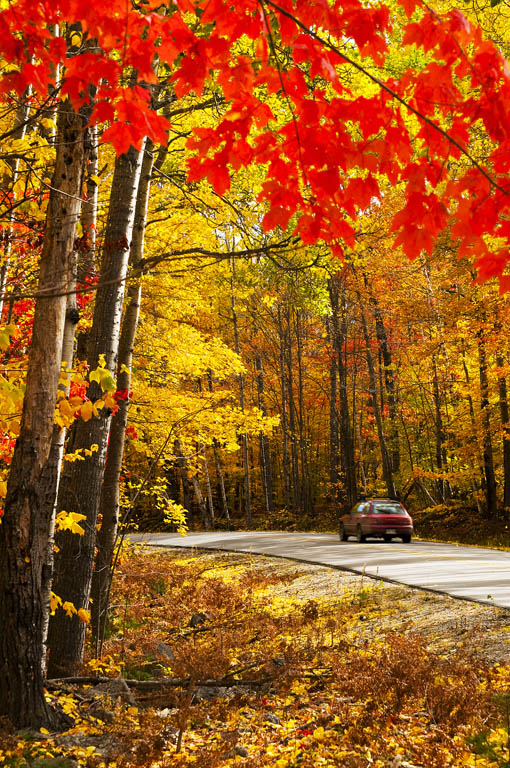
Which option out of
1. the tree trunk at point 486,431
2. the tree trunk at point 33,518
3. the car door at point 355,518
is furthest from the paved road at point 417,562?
the tree trunk at point 33,518

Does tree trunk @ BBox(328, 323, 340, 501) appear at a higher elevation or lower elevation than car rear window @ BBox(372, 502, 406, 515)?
higher

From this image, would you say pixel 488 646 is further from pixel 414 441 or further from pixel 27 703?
pixel 414 441

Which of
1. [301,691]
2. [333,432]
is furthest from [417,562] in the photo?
[333,432]

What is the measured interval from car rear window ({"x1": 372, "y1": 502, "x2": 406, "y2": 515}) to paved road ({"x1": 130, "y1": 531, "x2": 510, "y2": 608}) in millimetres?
1682

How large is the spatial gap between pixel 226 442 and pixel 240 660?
930cm

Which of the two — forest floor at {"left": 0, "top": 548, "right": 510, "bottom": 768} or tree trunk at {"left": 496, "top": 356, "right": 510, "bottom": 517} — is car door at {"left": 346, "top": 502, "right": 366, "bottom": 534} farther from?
forest floor at {"left": 0, "top": 548, "right": 510, "bottom": 768}

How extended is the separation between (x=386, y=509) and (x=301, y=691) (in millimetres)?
14527

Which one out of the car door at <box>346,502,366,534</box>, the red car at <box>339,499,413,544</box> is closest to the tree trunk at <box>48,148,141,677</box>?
the red car at <box>339,499,413,544</box>

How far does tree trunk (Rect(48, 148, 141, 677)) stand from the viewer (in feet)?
21.9

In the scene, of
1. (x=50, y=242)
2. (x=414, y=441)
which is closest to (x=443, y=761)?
(x=50, y=242)

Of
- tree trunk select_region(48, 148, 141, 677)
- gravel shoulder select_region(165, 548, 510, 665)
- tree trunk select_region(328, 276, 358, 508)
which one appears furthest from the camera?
tree trunk select_region(328, 276, 358, 508)

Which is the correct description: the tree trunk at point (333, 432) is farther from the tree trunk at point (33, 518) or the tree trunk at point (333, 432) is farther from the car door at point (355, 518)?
the tree trunk at point (33, 518)

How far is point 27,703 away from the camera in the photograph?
187 inches

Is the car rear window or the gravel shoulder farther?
the car rear window
